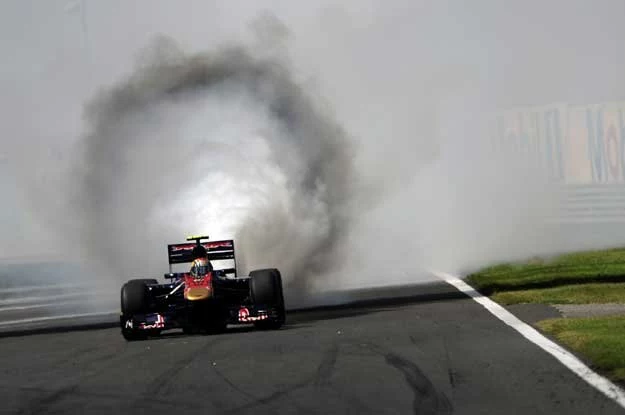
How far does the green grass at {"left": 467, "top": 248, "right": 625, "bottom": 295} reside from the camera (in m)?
26.0

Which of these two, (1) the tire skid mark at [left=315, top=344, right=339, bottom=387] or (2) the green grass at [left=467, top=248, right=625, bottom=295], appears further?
(2) the green grass at [left=467, top=248, right=625, bottom=295]

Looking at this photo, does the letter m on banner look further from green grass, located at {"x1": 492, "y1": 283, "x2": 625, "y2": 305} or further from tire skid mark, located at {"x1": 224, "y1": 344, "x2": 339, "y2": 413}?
tire skid mark, located at {"x1": 224, "y1": 344, "x2": 339, "y2": 413}

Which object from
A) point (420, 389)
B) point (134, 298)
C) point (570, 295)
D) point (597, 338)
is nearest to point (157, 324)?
point (134, 298)

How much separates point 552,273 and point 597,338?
13.5 metres

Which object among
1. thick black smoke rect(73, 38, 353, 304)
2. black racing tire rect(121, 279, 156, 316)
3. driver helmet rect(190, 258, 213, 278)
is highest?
thick black smoke rect(73, 38, 353, 304)

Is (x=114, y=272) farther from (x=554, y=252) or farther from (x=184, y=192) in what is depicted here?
(x=554, y=252)

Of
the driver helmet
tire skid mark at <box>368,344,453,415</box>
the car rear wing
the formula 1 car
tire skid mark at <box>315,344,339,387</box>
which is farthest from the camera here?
the car rear wing

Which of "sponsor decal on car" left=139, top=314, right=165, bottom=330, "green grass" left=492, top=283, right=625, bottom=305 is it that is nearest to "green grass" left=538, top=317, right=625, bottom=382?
"green grass" left=492, top=283, right=625, bottom=305

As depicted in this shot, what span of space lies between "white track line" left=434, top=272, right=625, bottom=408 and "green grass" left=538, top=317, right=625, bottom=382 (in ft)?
0.44

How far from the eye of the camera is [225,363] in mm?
15641

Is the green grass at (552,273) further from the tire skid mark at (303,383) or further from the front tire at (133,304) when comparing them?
the tire skid mark at (303,383)

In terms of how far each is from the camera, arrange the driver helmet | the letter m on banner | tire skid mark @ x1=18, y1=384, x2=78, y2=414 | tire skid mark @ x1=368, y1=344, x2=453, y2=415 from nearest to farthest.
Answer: tire skid mark @ x1=368, y1=344, x2=453, y2=415 < tire skid mark @ x1=18, y1=384, x2=78, y2=414 < the driver helmet < the letter m on banner

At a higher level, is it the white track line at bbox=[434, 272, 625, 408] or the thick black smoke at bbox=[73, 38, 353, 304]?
the thick black smoke at bbox=[73, 38, 353, 304]

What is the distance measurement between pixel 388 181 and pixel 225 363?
30599 mm
